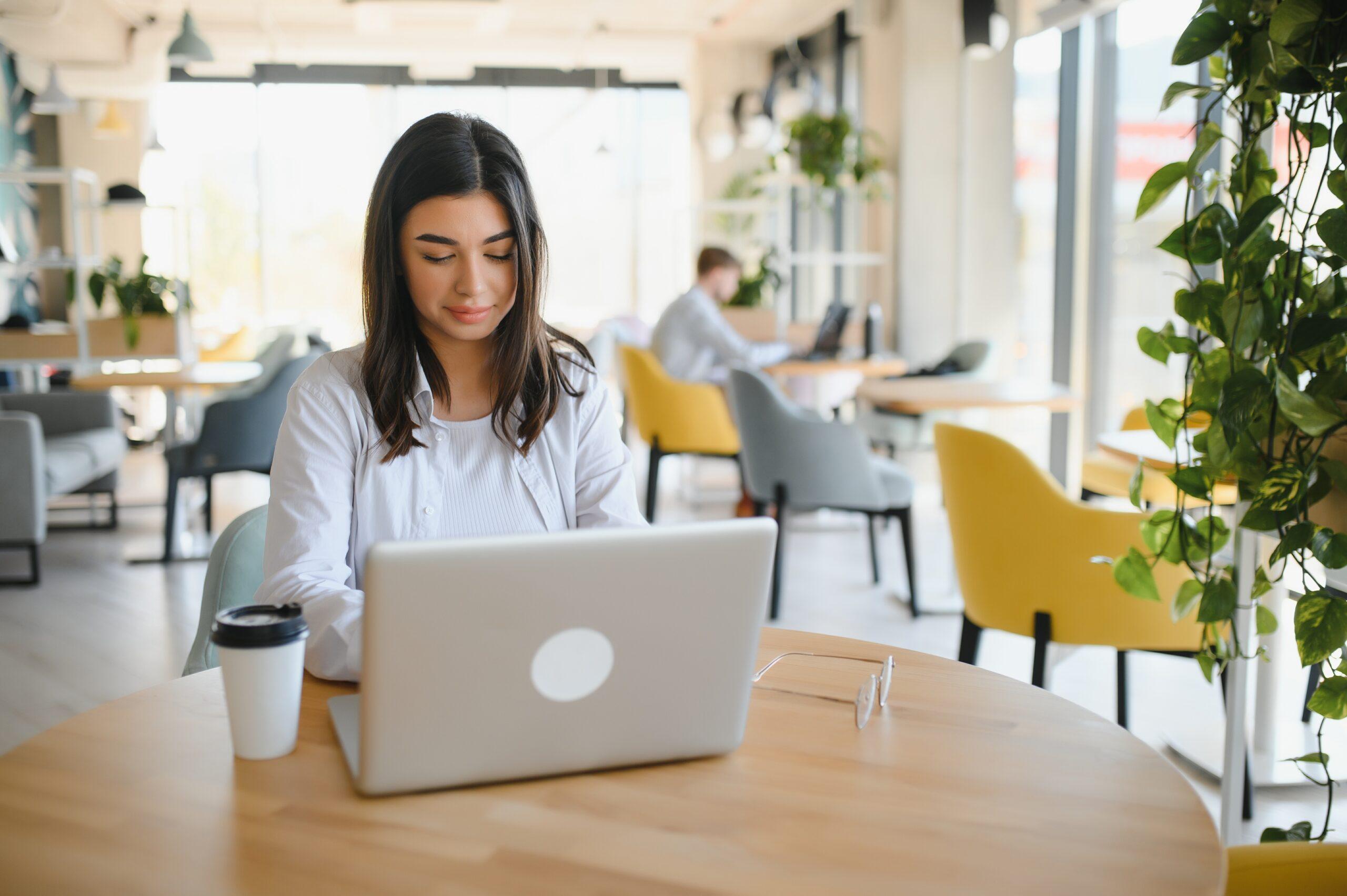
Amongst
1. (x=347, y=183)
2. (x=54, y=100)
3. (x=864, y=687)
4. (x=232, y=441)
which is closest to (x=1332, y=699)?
(x=864, y=687)

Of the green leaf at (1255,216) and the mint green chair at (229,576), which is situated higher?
the green leaf at (1255,216)

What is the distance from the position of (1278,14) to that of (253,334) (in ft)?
28.6

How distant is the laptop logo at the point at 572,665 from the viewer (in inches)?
34.6

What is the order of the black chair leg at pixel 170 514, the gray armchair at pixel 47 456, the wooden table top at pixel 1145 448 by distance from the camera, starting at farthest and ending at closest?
the black chair leg at pixel 170 514 < the gray armchair at pixel 47 456 < the wooden table top at pixel 1145 448

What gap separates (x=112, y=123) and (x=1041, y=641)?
350 inches

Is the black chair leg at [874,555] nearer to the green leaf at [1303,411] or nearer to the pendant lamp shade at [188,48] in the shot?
the green leaf at [1303,411]

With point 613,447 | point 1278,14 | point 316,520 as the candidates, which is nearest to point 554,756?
point 316,520

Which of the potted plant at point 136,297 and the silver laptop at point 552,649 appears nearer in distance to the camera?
the silver laptop at point 552,649

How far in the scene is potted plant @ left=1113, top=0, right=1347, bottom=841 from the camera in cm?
140

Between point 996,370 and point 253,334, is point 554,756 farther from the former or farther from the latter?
point 253,334

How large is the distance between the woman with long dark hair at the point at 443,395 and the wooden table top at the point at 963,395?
2123 millimetres

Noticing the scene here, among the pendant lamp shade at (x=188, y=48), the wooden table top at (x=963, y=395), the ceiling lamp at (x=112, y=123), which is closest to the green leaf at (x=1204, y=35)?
the wooden table top at (x=963, y=395)

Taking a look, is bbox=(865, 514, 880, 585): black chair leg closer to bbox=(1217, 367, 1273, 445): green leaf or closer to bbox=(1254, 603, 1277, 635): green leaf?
bbox=(1254, 603, 1277, 635): green leaf

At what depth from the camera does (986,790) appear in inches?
37.9
